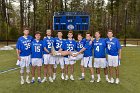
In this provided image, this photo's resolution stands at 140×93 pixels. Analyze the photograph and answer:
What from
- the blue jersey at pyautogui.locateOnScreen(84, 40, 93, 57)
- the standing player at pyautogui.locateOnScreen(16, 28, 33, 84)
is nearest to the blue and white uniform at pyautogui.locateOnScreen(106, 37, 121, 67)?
the blue jersey at pyautogui.locateOnScreen(84, 40, 93, 57)

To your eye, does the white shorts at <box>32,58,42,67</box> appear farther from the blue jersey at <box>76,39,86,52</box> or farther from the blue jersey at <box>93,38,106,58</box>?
the blue jersey at <box>93,38,106,58</box>

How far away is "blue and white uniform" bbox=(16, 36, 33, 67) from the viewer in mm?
10094

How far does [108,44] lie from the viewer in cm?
1036

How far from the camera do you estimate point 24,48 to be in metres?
10.1

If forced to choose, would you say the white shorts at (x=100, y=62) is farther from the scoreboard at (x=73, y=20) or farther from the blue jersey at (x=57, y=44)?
the scoreboard at (x=73, y=20)

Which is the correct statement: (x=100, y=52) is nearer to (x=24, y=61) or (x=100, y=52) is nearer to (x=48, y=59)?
(x=48, y=59)

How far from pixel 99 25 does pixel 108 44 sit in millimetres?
53546

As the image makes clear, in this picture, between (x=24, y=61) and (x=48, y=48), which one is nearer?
(x=24, y=61)

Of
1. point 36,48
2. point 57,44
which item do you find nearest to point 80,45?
point 57,44

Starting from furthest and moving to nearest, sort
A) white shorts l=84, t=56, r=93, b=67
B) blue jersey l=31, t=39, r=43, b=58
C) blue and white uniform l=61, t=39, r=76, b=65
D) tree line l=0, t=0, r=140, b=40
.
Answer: tree line l=0, t=0, r=140, b=40 → white shorts l=84, t=56, r=93, b=67 → blue and white uniform l=61, t=39, r=76, b=65 → blue jersey l=31, t=39, r=43, b=58

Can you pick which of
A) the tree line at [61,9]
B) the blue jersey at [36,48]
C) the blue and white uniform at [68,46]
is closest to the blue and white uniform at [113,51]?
the blue and white uniform at [68,46]

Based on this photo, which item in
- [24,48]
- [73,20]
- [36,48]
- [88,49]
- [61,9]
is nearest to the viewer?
[24,48]

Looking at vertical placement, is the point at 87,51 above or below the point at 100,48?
below

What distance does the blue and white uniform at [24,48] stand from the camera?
33.1ft
